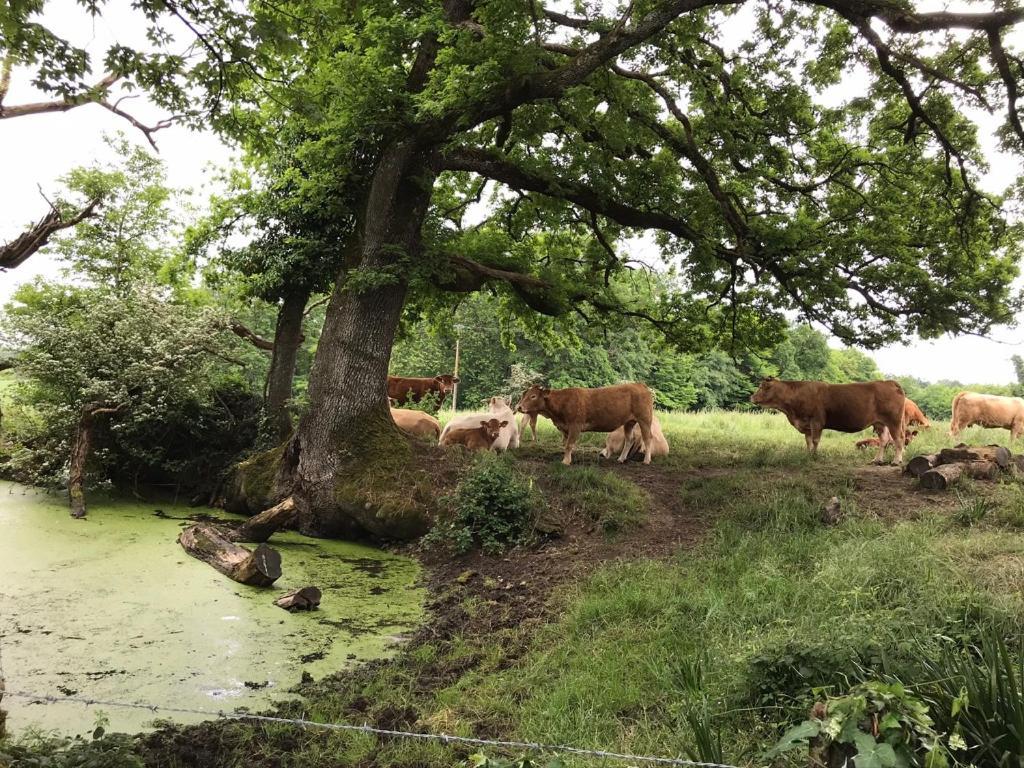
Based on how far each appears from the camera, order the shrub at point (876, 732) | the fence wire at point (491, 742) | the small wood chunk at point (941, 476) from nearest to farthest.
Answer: the shrub at point (876, 732), the fence wire at point (491, 742), the small wood chunk at point (941, 476)

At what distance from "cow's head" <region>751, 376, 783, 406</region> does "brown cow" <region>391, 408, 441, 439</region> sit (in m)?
5.95

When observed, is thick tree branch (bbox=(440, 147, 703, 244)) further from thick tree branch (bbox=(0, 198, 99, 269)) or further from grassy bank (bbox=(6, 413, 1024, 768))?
thick tree branch (bbox=(0, 198, 99, 269))

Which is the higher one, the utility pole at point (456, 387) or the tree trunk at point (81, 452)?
the utility pole at point (456, 387)

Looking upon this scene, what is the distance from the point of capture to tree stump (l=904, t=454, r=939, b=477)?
824cm

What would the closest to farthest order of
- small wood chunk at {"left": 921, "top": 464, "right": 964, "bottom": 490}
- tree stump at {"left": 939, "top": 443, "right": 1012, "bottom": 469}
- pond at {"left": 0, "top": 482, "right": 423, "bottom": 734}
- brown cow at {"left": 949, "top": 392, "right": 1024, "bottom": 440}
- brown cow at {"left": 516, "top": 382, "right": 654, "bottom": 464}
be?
pond at {"left": 0, "top": 482, "right": 423, "bottom": 734} → small wood chunk at {"left": 921, "top": 464, "right": 964, "bottom": 490} → tree stump at {"left": 939, "top": 443, "right": 1012, "bottom": 469} → brown cow at {"left": 516, "top": 382, "right": 654, "bottom": 464} → brown cow at {"left": 949, "top": 392, "right": 1024, "bottom": 440}

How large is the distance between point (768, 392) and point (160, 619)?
31.4ft

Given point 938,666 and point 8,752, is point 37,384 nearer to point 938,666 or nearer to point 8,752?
point 8,752

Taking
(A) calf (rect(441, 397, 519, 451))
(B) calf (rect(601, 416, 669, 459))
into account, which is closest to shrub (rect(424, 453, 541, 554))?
(A) calf (rect(441, 397, 519, 451))

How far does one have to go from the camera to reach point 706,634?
4.50 m

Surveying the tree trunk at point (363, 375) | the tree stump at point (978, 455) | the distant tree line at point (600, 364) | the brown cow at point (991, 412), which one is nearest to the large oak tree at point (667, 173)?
the tree trunk at point (363, 375)

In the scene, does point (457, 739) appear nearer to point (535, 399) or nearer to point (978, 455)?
A: point (978, 455)

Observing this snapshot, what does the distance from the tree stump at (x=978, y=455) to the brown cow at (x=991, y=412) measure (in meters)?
7.18

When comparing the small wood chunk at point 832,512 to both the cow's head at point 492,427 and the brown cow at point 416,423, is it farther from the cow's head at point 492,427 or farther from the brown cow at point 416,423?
the brown cow at point 416,423

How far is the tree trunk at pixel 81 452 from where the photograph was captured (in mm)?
8805
